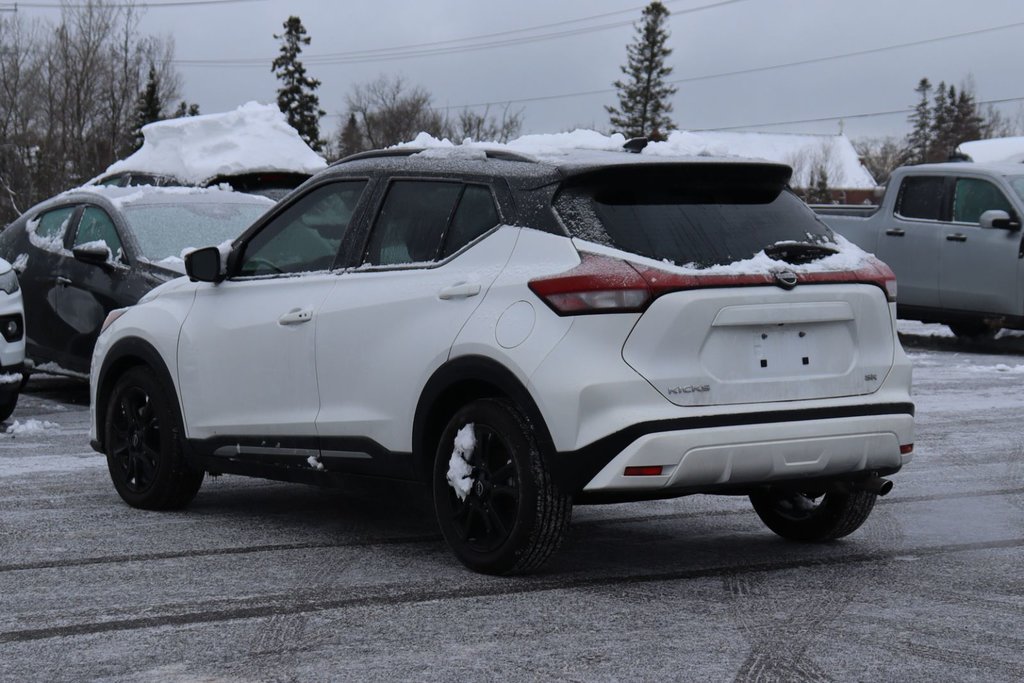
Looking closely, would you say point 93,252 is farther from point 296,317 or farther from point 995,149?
point 995,149

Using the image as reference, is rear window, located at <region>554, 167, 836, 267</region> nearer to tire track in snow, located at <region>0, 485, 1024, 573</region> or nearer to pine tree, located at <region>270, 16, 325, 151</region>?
tire track in snow, located at <region>0, 485, 1024, 573</region>

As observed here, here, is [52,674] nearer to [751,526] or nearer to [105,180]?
[751,526]

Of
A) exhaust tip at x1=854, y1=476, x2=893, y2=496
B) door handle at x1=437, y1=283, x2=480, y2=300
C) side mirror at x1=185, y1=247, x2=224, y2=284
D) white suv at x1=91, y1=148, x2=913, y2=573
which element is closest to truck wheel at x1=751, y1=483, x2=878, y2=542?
white suv at x1=91, y1=148, x2=913, y2=573

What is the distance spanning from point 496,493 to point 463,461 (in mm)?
209

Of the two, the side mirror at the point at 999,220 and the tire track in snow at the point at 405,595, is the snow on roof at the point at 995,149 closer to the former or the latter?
the side mirror at the point at 999,220

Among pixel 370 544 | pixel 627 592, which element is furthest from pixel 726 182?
pixel 370 544

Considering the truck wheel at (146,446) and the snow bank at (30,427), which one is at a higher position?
the truck wheel at (146,446)

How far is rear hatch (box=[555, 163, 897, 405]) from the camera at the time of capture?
18.9 ft

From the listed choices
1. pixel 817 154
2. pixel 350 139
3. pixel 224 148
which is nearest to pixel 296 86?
pixel 350 139

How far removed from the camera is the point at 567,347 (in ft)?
18.7

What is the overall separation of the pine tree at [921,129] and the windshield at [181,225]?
109m

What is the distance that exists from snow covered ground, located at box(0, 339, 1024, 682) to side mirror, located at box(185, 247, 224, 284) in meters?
1.20

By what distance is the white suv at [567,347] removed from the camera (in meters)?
5.70

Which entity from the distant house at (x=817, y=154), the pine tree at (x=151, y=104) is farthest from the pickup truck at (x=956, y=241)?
the distant house at (x=817, y=154)
